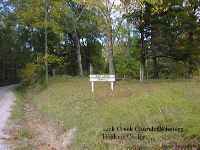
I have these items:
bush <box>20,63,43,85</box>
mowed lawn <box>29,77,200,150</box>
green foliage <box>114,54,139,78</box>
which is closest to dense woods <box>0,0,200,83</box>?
bush <box>20,63,43,85</box>

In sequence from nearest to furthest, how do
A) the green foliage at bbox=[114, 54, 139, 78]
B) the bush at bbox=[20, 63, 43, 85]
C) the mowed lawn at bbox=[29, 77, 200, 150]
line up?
1. the mowed lawn at bbox=[29, 77, 200, 150]
2. the bush at bbox=[20, 63, 43, 85]
3. the green foliage at bbox=[114, 54, 139, 78]

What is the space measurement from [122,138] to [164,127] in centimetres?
165

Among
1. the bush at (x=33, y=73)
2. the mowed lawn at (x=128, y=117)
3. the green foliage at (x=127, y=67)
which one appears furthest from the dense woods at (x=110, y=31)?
the mowed lawn at (x=128, y=117)

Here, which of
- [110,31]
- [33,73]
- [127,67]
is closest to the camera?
[110,31]

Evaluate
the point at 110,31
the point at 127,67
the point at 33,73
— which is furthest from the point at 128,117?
the point at 127,67

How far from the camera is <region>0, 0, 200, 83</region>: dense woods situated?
1436 inches

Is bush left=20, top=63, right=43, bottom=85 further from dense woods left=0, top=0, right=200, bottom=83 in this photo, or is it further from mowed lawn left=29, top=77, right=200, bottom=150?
mowed lawn left=29, top=77, right=200, bottom=150

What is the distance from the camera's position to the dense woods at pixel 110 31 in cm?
3647

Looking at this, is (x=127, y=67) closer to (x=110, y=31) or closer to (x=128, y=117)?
(x=110, y=31)

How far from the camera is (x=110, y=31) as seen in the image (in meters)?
33.4

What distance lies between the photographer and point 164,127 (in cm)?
1291

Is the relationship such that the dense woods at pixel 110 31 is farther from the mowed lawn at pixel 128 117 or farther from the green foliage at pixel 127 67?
the mowed lawn at pixel 128 117

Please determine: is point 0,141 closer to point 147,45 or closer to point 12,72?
point 147,45

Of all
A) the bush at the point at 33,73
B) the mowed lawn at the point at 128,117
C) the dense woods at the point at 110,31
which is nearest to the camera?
the mowed lawn at the point at 128,117
